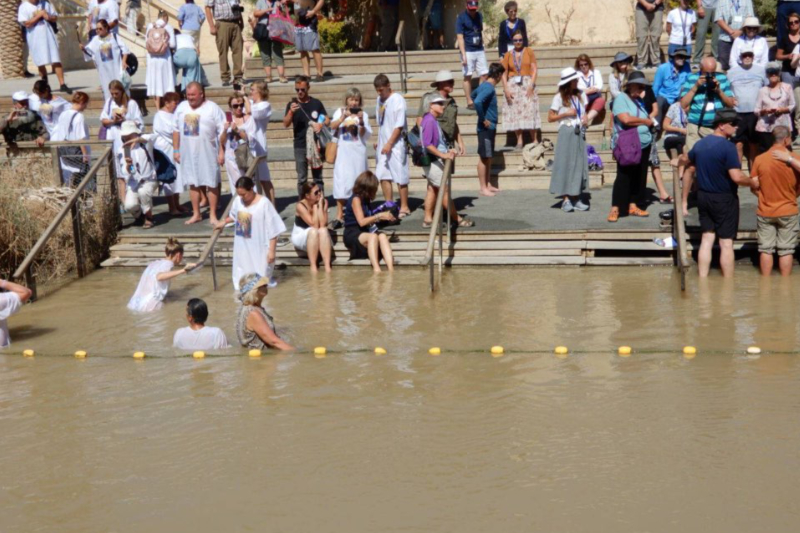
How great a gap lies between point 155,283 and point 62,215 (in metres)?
1.94

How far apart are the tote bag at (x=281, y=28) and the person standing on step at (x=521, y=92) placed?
13.3ft

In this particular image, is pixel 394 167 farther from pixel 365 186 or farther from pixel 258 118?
pixel 258 118

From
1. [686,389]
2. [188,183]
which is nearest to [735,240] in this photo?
[686,389]

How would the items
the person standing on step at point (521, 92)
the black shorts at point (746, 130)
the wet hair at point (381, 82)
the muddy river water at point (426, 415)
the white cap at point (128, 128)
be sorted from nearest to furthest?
the muddy river water at point (426, 415)
the wet hair at point (381, 82)
the black shorts at point (746, 130)
the white cap at point (128, 128)
the person standing on step at point (521, 92)

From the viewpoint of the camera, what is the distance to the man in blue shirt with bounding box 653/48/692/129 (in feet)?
49.1

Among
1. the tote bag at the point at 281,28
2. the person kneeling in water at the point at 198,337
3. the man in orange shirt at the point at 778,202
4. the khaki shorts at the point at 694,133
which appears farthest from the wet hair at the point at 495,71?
the person kneeling in water at the point at 198,337

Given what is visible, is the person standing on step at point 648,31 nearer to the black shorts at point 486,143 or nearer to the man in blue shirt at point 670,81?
the man in blue shirt at point 670,81

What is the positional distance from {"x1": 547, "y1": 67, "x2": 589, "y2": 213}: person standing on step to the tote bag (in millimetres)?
6035

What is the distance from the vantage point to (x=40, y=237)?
535 inches

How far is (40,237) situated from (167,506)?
6873 millimetres

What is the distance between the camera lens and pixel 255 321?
1047cm

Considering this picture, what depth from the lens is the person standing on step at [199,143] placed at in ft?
48.0

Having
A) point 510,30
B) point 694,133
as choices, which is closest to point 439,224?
point 694,133

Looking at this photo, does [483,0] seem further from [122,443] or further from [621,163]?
[122,443]
